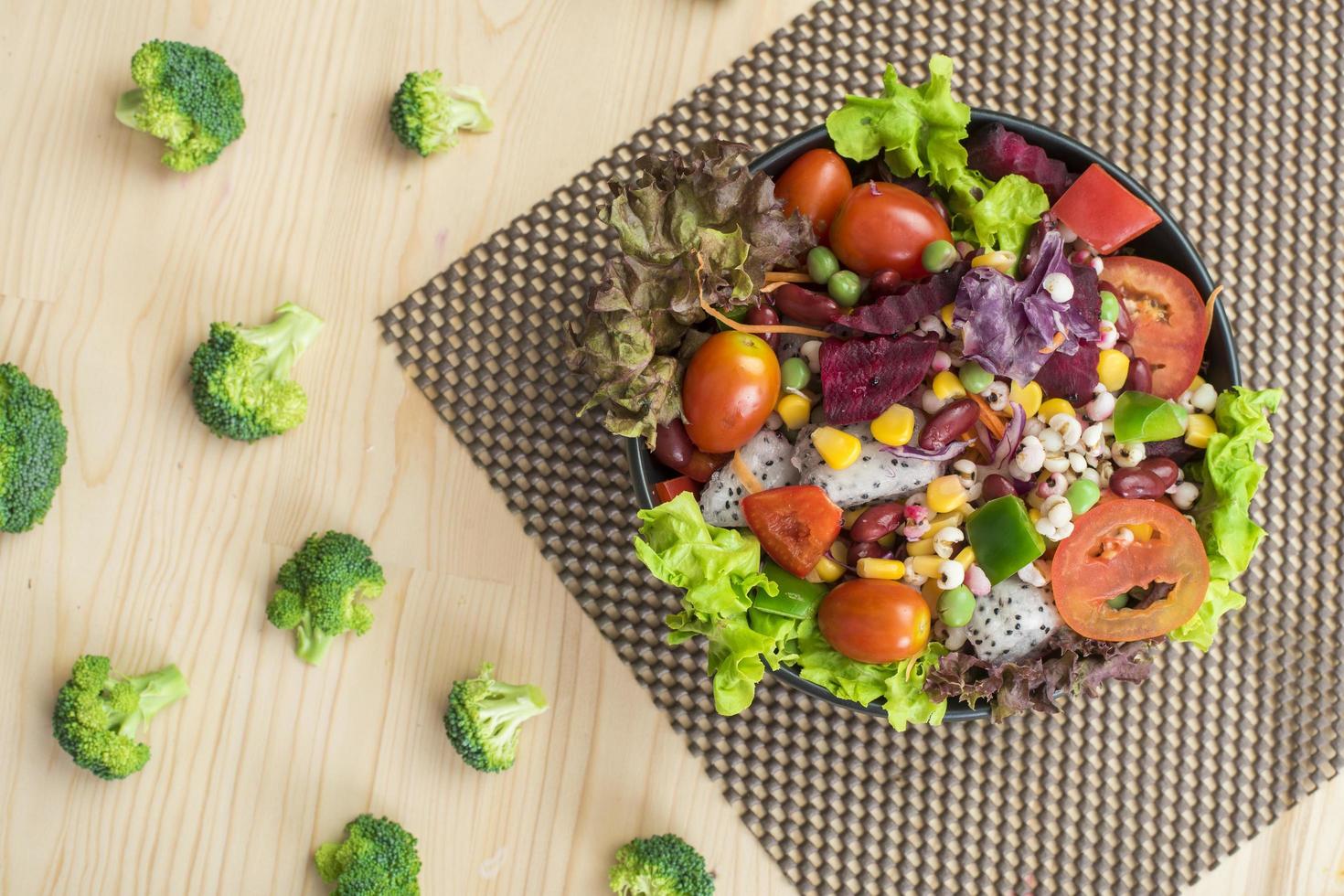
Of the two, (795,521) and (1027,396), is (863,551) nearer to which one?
(795,521)

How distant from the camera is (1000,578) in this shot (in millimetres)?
1481

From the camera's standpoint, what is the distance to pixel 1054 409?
1.51 meters

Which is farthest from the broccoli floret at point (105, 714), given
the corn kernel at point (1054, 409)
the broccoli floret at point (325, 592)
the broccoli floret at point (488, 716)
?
the corn kernel at point (1054, 409)

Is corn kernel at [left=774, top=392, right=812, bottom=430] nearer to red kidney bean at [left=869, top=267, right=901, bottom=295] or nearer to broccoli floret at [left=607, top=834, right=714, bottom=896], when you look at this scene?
red kidney bean at [left=869, top=267, right=901, bottom=295]

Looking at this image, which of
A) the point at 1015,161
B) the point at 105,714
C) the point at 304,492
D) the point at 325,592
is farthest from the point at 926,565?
the point at 105,714

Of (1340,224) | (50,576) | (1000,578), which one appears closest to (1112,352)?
(1000,578)

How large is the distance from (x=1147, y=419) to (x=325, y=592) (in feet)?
4.12

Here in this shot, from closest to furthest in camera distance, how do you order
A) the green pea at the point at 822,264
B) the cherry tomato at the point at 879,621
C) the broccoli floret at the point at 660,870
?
the cherry tomato at the point at 879,621 → the green pea at the point at 822,264 → the broccoli floret at the point at 660,870

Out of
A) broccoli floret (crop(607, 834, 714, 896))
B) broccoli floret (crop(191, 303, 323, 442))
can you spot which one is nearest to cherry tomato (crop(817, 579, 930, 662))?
broccoli floret (crop(607, 834, 714, 896))

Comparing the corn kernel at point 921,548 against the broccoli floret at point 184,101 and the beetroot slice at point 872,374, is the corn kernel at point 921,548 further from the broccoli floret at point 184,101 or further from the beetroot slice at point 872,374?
the broccoli floret at point 184,101

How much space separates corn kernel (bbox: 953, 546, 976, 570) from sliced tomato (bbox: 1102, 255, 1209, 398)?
357mm

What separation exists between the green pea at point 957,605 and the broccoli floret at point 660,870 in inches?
25.4

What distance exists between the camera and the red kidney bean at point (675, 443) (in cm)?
155

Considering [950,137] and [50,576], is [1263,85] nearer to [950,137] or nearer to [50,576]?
[950,137]
